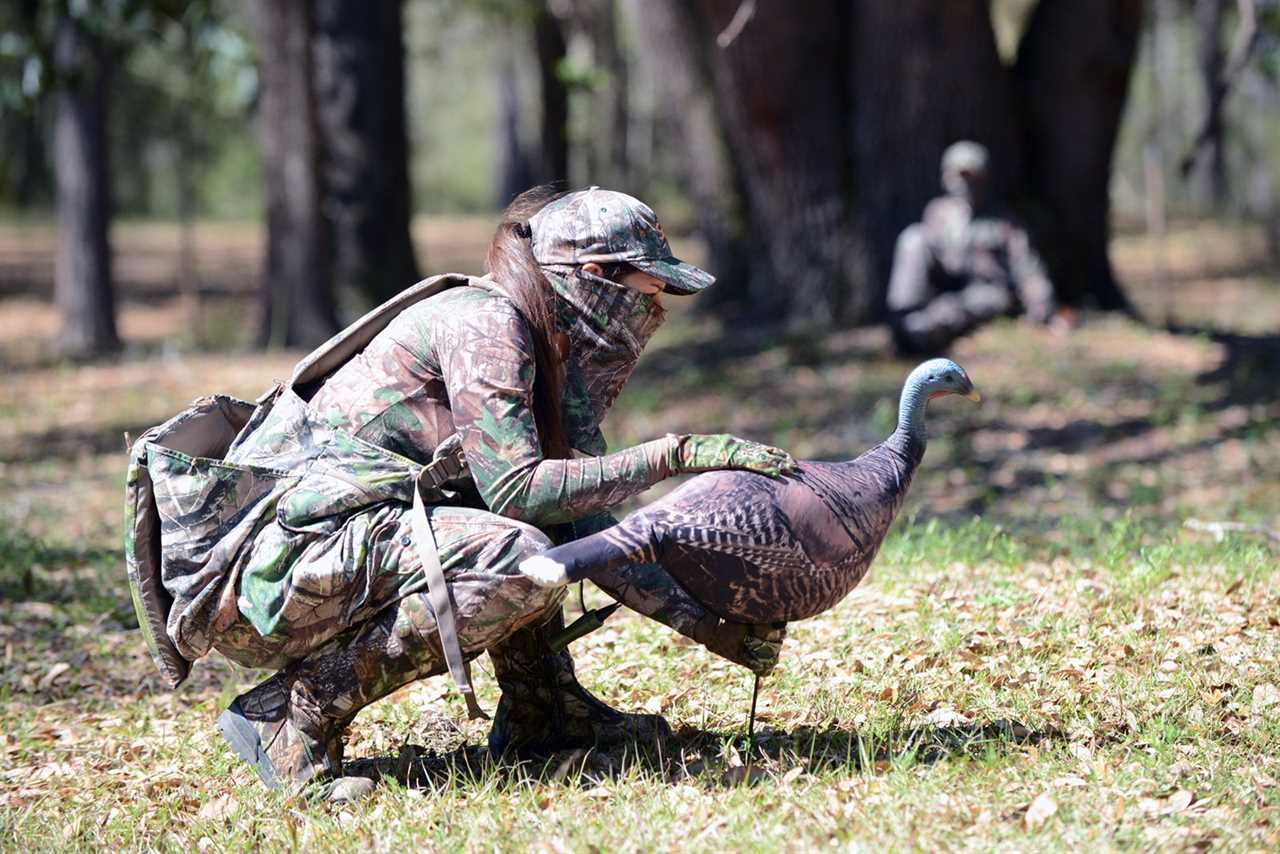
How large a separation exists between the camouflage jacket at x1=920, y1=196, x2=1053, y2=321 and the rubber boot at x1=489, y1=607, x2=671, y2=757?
864cm

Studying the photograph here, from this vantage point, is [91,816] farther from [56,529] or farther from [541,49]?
[541,49]

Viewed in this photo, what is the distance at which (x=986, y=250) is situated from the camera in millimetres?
12508

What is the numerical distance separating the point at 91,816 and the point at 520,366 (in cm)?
189

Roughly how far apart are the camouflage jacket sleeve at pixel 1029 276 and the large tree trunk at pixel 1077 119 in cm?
57

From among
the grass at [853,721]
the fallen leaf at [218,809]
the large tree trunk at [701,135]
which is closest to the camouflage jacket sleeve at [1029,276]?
the large tree trunk at [701,135]

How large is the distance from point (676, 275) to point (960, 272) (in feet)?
29.5

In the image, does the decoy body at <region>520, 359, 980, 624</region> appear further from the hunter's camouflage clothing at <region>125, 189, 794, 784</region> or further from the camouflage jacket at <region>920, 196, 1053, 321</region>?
the camouflage jacket at <region>920, 196, 1053, 321</region>

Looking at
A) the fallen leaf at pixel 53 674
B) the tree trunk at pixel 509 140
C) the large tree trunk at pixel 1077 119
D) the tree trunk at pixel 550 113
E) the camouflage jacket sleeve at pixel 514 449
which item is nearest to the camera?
Result: the camouflage jacket sleeve at pixel 514 449

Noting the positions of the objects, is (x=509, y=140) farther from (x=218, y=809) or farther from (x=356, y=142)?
(x=218, y=809)

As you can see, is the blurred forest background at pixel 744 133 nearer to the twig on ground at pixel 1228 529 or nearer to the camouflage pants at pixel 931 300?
the camouflage pants at pixel 931 300

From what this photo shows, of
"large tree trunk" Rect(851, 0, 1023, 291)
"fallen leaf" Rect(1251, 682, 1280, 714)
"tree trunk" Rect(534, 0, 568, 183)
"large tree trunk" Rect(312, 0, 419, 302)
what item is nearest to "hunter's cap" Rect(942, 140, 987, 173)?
"large tree trunk" Rect(851, 0, 1023, 291)

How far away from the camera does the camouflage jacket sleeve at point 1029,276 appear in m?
12.5

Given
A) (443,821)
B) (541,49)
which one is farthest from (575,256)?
(541,49)

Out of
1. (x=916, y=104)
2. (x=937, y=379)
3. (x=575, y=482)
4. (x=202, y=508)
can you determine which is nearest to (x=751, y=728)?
(x=575, y=482)
